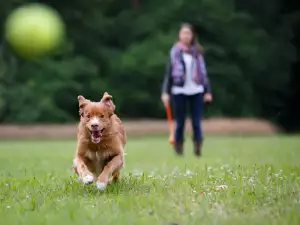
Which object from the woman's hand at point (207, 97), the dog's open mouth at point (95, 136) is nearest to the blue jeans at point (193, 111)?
the woman's hand at point (207, 97)

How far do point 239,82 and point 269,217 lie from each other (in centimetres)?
1886

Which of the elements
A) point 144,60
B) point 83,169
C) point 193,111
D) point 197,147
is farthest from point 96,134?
point 144,60

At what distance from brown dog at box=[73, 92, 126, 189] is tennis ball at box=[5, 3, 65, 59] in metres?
12.2

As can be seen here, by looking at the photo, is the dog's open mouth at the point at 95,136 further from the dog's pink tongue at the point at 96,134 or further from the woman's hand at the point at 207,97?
the woman's hand at the point at 207,97

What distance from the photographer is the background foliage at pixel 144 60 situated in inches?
808

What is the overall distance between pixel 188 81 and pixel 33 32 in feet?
27.3

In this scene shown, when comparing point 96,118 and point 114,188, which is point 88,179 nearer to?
point 114,188

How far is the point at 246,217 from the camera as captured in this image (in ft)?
12.0

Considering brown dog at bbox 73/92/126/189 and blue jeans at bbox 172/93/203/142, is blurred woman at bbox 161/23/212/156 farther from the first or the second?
brown dog at bbox 73/92/126/189

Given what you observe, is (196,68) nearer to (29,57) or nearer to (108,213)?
(108,213)

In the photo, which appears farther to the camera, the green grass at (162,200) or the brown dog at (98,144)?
the brown dog at (98,144)

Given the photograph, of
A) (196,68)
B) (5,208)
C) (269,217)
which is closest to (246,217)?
(269,217)

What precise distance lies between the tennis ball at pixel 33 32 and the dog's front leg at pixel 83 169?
40.2 feet

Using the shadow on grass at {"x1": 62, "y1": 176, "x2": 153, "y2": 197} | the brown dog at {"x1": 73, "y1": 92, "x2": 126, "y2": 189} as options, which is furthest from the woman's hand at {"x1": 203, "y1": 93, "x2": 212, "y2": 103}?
the brown dog at {"x1": 73, "y1": 92, "x2": 126, "y2": 189}
